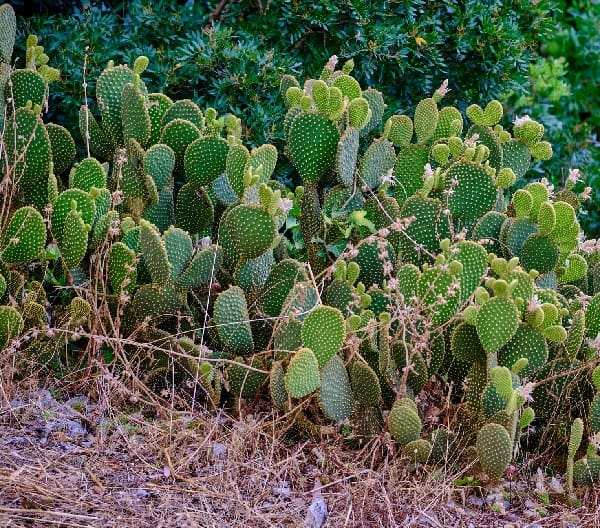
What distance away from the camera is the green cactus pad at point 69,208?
3348 millimetres

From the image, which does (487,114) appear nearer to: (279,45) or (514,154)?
(514,154)

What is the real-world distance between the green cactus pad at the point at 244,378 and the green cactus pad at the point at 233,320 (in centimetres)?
6

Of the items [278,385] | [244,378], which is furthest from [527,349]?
[244,378]

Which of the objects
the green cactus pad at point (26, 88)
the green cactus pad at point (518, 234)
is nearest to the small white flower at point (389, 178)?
the green cactus pad at point (518, 234)

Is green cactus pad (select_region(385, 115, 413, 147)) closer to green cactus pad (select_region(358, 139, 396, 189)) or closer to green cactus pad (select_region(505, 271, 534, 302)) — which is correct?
green cactus pad (select_region(358, 139, 396, 189))

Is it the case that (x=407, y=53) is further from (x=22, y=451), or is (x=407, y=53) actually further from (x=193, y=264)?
(x=22, y=451)

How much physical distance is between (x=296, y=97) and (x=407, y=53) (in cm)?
116

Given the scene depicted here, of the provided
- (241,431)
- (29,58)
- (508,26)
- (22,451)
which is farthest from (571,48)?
(22,451)

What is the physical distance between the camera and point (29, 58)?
3.77 metres

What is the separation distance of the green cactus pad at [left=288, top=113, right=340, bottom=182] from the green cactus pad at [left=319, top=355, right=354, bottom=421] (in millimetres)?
773

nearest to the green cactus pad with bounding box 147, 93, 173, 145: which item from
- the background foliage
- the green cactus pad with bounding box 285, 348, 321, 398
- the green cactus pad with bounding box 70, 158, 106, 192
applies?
the green cactus pad with bounding box 70, 158, 106, 192

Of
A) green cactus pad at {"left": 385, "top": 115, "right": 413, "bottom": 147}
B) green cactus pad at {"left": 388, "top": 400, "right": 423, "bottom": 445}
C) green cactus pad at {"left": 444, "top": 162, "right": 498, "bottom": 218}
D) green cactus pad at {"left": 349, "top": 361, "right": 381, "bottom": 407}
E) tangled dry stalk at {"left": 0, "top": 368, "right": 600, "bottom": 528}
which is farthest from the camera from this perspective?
green cactus pad at {"left": 385, "top": 115, "right": 413, "bottom": 147}

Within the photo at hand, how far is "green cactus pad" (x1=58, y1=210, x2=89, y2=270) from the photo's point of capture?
3.23 metres

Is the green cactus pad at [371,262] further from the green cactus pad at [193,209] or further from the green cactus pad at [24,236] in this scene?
the green cactus pad at [24,236]
